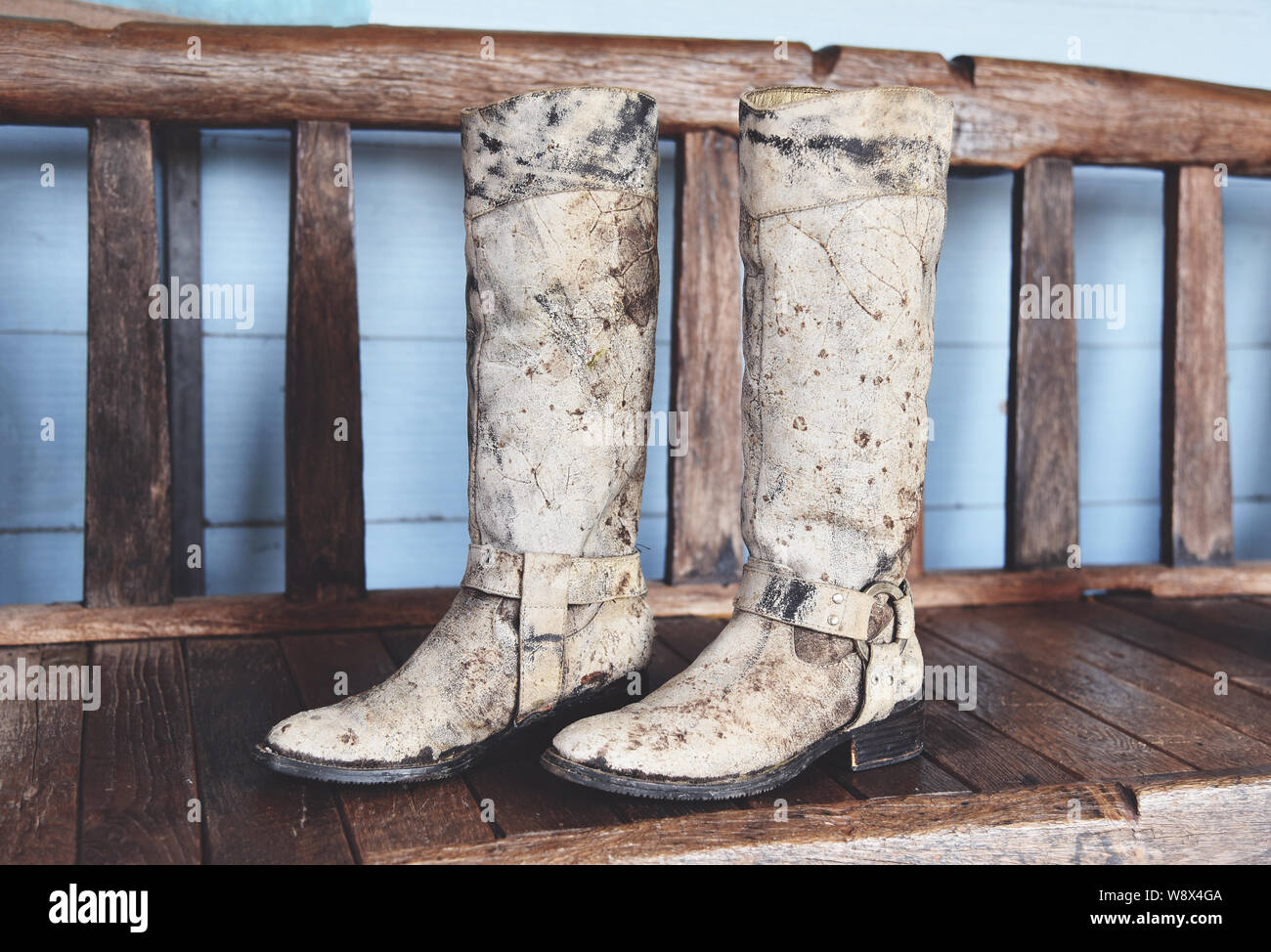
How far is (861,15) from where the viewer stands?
2.10 metres

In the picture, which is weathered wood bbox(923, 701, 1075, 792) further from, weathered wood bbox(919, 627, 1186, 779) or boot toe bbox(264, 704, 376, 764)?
boot toe bbox(264, 704, 376, 764)

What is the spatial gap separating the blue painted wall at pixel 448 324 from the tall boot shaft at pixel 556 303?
2.57ft

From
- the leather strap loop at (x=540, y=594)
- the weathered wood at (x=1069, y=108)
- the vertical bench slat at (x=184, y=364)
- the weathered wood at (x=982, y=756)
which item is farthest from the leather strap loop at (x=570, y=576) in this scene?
the weathered wood at (x=1069, y=108)

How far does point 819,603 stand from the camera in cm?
114

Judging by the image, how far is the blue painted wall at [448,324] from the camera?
6.15 feet

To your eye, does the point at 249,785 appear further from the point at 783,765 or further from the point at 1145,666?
the point at 1145,666

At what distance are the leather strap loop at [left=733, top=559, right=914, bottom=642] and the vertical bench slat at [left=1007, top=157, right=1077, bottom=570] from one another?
0.84 metres

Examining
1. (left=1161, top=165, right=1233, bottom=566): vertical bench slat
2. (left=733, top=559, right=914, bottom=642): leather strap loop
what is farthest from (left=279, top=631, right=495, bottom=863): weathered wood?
(left=1161, top=165, right=1233, bottom=566): vertical bench slat

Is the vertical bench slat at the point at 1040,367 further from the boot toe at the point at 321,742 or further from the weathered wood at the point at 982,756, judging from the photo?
the boot toe at the point at 321,742

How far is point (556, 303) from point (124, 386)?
0.80 metres

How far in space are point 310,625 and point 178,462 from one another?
43 cm

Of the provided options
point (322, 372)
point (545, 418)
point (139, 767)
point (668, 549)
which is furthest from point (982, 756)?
point (322, 372)
